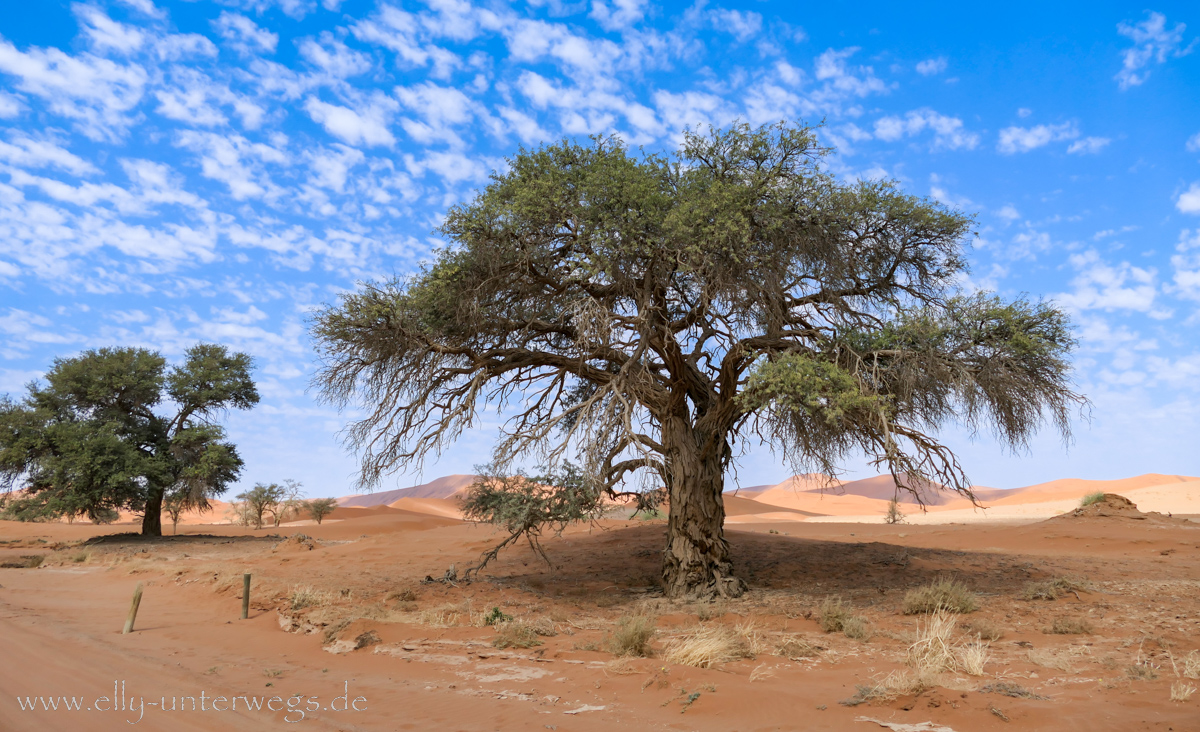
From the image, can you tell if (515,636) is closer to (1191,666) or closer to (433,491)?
(1191,666)

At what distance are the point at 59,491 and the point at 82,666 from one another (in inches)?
889

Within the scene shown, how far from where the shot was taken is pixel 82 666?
9.53m

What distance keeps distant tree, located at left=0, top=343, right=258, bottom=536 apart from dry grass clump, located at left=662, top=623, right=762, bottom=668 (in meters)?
26.6

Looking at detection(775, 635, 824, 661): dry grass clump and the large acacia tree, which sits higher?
the large acacia tree

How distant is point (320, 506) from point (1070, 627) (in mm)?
47752

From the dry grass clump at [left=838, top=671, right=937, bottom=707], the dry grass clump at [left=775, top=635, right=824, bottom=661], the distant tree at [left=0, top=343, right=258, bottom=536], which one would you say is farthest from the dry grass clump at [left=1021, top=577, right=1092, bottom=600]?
the distant tree at [left=0, top=343, right=258, bottom=536]

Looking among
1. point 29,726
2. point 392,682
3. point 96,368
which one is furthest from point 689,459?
point 96,368

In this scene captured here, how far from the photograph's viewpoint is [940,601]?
11.1 meters

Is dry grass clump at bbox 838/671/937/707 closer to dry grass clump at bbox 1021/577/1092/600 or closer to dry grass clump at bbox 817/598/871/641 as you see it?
dry grass clump at bbox 817/598/871/641

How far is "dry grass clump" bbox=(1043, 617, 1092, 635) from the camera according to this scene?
948 cm

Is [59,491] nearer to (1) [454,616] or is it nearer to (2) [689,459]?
(1) [454,616]

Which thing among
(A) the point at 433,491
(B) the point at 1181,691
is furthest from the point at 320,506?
(A) the point at 433,491

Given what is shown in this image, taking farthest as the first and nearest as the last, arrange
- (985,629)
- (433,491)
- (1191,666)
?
(433,491) → (985,629) → (1191,666)

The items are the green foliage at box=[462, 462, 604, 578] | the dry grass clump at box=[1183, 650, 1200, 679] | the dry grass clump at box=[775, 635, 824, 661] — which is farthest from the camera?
the green foliage at box=[462, 462, 604, 578]
